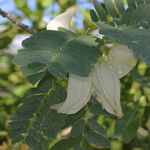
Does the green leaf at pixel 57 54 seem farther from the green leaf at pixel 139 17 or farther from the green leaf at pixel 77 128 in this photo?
the green leaf at pixel 77 128

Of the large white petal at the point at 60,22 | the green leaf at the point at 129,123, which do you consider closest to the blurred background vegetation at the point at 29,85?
the green leaf at the point at 129,123

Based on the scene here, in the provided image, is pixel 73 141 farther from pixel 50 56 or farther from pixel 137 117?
pixel 137 117

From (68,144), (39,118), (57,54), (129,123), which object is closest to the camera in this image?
(57,54)

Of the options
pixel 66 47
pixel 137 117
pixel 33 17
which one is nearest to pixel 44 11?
pixel 33 17

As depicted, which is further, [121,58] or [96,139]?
[96,139]

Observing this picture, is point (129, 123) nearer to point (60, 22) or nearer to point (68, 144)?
point (68, 144)

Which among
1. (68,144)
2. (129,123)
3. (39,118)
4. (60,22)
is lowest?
(129,123)

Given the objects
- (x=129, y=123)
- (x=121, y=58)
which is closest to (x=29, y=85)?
(x=129, y=123)
